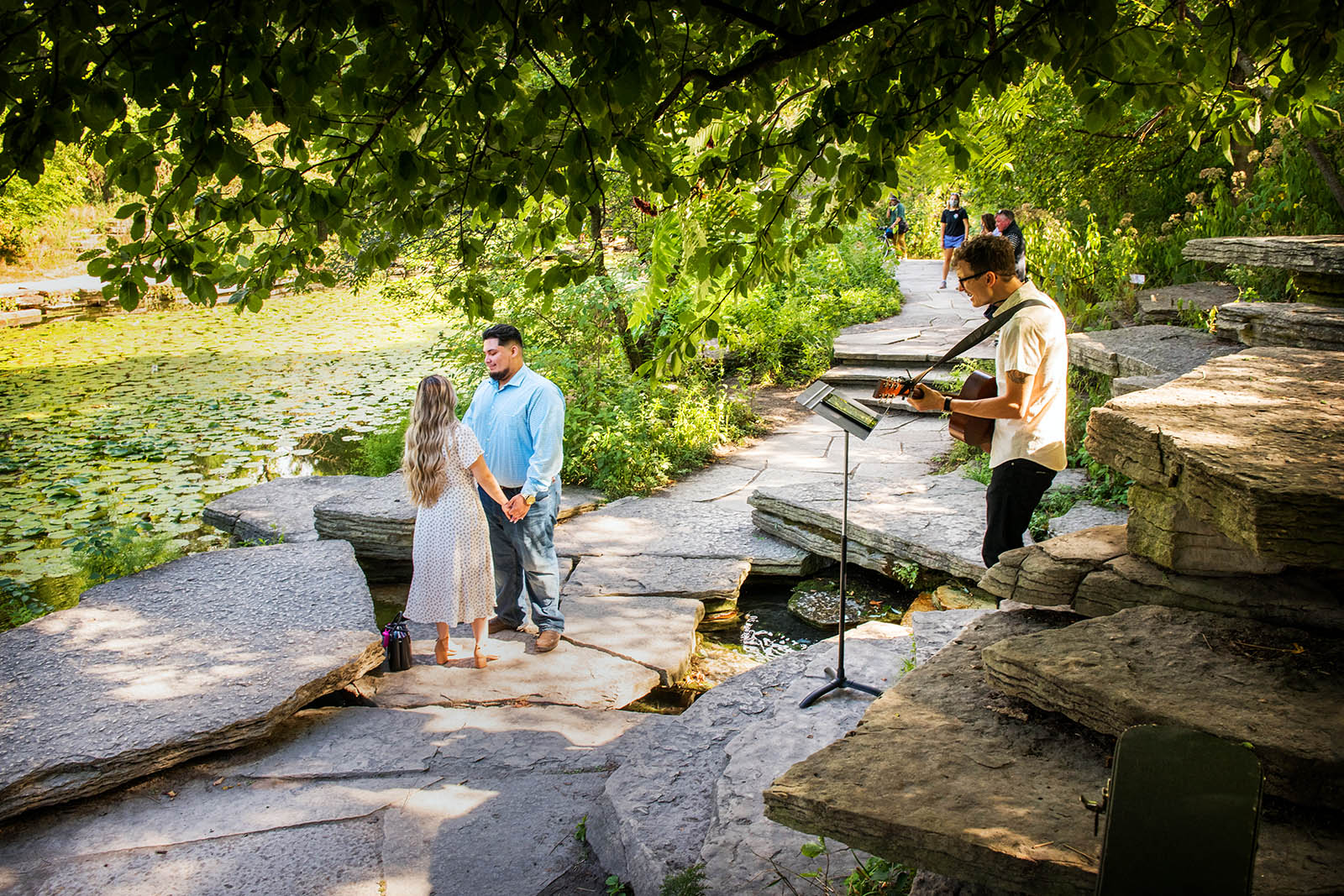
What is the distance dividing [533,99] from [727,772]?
253 centimetres

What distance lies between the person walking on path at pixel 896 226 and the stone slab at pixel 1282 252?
13591mm

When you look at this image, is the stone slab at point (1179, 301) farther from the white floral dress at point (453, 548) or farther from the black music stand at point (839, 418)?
the white floral dress at point (453, 548)

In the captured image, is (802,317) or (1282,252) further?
(802,317)

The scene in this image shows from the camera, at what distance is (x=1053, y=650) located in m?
2.89

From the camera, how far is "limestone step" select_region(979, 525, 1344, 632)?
118 inches

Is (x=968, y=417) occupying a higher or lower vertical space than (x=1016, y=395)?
lower

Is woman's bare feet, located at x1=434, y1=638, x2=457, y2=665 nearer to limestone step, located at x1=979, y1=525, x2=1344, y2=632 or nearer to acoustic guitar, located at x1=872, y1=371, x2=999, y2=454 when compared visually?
acoustic guitar, located at x1=872, y1=371, x2=999, y2=454

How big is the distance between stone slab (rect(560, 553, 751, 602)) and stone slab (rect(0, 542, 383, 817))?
147 cm

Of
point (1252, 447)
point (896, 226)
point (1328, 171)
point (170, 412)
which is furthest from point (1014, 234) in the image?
point (896, 226)

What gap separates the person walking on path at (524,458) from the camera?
17.5 feet

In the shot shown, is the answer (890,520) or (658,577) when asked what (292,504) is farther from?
(890,520)

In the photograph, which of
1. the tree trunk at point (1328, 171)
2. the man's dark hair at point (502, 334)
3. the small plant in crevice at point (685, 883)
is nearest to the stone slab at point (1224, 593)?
the small plant in crevice at point (685, 883)

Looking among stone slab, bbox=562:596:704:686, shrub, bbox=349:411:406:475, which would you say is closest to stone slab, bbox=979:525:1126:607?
stone slab, bbox=562:596:704:686

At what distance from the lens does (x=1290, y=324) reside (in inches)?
211
